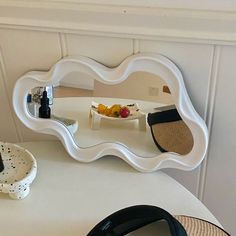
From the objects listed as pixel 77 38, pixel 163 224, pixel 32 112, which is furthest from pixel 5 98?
pixel 163 224

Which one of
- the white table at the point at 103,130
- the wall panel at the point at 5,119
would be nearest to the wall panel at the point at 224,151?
the white table at the point at 103,130

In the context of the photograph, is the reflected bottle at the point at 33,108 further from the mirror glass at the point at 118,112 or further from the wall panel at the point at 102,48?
the wall panel at the point at 102,48

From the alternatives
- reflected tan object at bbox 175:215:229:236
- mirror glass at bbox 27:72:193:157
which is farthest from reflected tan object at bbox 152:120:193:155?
reflected tan object at bbox 175:215:229:236

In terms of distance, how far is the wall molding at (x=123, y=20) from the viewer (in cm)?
62

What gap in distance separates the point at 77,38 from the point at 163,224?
399 millimetres

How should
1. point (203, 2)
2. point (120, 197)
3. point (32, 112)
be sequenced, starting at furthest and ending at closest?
point (32, 112) < point (120, 197) < point (203, 2)

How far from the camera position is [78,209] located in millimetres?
672

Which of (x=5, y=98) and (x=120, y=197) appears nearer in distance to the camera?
(x=120, y=197)

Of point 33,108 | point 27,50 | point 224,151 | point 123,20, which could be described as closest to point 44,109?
point 33,108

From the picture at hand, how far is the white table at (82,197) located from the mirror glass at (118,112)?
A: 0.06 m

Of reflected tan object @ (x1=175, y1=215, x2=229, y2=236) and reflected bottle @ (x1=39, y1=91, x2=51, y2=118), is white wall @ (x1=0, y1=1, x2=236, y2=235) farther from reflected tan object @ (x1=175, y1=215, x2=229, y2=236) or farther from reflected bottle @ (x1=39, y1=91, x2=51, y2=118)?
reflected tan object @ (x1=175, y1=215, x2=229, y2=236)

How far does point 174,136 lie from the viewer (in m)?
0.75

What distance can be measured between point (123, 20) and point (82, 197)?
35 cm

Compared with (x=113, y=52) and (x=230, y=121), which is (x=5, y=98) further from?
(x=230, y=121)
